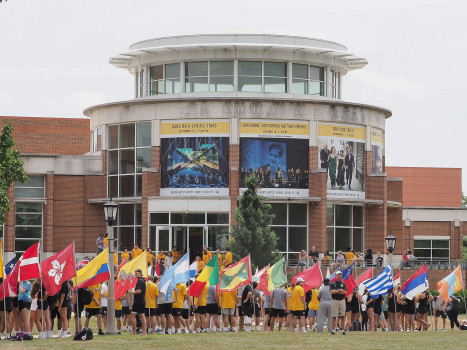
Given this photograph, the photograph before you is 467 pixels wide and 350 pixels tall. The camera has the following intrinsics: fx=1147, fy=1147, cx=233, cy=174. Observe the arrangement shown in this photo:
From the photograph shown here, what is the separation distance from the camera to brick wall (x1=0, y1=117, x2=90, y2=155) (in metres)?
83.8

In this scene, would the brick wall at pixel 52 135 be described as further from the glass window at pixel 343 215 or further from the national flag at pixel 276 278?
the national flag at pixel 276 278

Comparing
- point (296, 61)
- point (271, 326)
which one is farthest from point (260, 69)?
point (271, 326)

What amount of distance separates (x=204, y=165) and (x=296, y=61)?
28.8 ft

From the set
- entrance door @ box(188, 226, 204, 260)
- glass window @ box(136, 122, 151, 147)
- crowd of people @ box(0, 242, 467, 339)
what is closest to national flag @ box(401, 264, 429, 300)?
crowd of people @ box(0, 242, 467, 339)

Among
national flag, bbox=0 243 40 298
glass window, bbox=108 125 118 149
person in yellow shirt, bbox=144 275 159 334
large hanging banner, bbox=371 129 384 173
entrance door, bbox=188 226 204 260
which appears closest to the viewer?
national flag, bbox=0 243 40 298

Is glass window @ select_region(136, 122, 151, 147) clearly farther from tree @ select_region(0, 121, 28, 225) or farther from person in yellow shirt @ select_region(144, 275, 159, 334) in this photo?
person in yellow shirt @ select_region(144, 275, 159, 334)

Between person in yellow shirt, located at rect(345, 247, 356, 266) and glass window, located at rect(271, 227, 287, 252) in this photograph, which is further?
glass window, located at rect(271, 227, 287, 252)

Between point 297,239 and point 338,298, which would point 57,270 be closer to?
point 338,298

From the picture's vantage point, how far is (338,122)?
60719 mm

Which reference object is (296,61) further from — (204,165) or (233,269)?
(233,269)

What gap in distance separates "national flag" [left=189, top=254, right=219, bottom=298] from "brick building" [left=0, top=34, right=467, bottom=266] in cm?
2301

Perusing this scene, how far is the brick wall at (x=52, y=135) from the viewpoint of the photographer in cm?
8375

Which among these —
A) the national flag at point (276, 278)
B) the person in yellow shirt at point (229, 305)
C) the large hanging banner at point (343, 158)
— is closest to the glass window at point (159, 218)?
the large hanging banner at point (343, 158)

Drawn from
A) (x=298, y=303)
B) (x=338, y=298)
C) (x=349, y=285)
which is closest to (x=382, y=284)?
(x=349, y=285)
